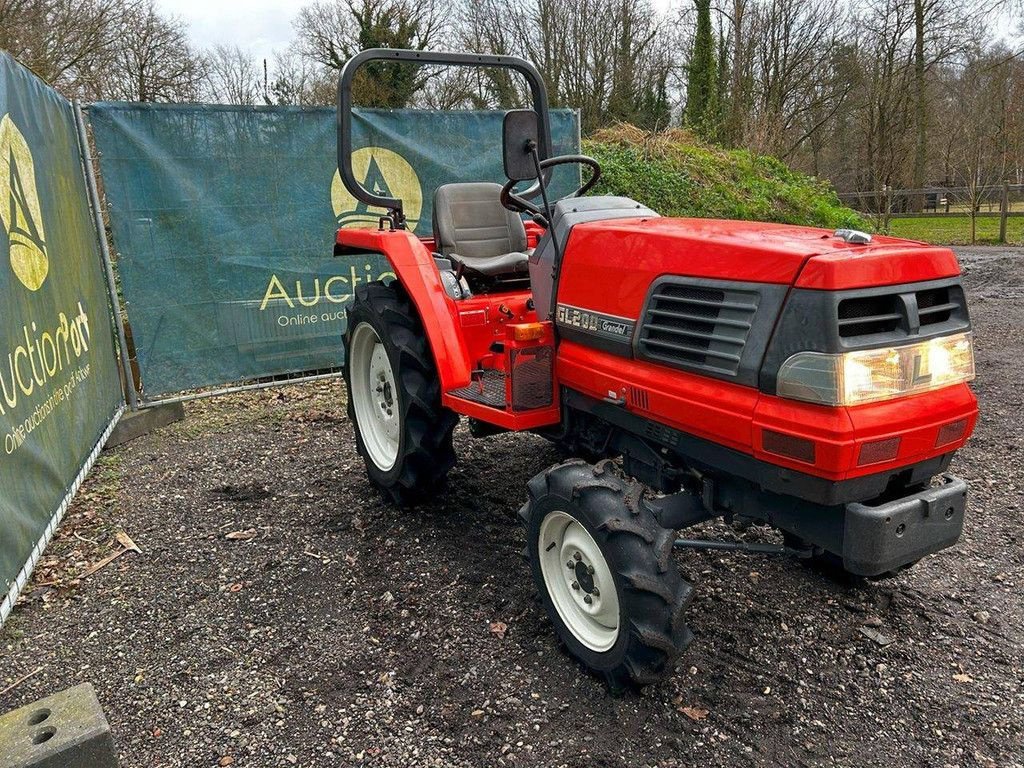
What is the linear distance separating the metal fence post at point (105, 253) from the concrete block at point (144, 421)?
0.16 metres

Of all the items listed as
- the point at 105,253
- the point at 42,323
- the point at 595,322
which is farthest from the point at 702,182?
the point at 42,323

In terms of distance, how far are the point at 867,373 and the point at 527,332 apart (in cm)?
127

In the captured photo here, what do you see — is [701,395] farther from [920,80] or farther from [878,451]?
[920,80]

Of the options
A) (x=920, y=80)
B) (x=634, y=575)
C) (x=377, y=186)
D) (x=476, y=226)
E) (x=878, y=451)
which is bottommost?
(x=634, y=575)

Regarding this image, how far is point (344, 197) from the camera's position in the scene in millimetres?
5863

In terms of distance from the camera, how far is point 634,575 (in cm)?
211

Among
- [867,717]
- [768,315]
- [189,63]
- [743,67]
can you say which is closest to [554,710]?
[867,717]

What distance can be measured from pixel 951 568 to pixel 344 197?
4776 millimetres

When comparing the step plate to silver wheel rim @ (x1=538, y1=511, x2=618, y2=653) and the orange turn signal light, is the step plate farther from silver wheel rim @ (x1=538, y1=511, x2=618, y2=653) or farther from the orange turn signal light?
silver wheel rim @ (x1=538, y1=511, x2=618, y2=653)

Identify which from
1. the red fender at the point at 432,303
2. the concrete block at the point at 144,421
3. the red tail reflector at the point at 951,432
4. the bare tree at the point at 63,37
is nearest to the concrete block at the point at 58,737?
the red fender at the point at 432,303

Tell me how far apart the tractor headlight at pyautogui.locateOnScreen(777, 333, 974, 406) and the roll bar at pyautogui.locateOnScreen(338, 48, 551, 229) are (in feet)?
7.08

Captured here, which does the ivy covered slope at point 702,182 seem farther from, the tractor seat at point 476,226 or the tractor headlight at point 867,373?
the tractor headlight at point 867,373

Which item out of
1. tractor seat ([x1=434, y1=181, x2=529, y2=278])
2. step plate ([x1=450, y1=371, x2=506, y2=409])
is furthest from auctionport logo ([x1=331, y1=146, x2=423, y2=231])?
step plate ([x1=450, y1=371, x2=506, y2=409])

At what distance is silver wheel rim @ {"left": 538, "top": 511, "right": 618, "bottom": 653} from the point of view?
7.70ft
